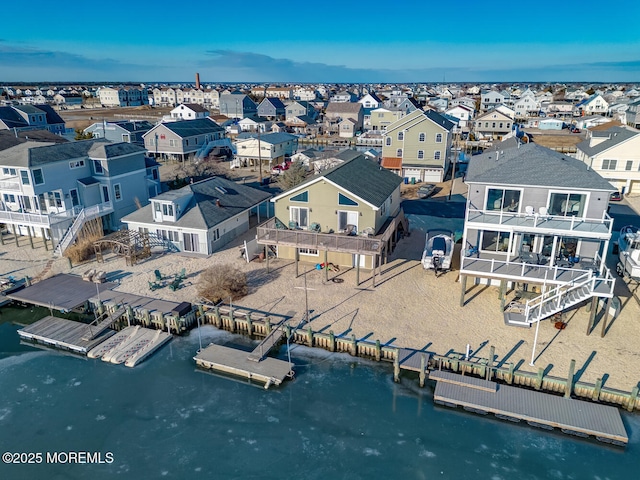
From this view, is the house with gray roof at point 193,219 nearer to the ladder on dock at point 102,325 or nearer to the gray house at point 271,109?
the ladder on dock at point 102,325

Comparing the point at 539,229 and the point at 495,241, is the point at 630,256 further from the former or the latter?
the point at 495,241

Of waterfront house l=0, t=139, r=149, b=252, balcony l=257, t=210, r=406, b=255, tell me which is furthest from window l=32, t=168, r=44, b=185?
balcony l=257, t=210, r=406, b=255

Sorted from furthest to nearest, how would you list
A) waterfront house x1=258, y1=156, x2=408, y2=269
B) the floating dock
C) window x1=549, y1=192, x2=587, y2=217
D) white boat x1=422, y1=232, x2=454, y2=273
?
white boat x1=422, y1=232, x2=454, y2=273
waterfront house x1=258, y1=156, x2=408, y2=269
window x1=549, y1=192, x2=587, y2=217
the floating dock

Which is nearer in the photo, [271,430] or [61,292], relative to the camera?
[271,430]

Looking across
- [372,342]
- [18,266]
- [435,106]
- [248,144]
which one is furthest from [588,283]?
[435,106]

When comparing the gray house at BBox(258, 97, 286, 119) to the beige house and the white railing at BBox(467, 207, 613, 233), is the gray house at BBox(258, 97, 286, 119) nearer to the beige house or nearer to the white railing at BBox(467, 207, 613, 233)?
the beige house

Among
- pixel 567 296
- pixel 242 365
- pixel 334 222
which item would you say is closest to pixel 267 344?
pixel 242 365
